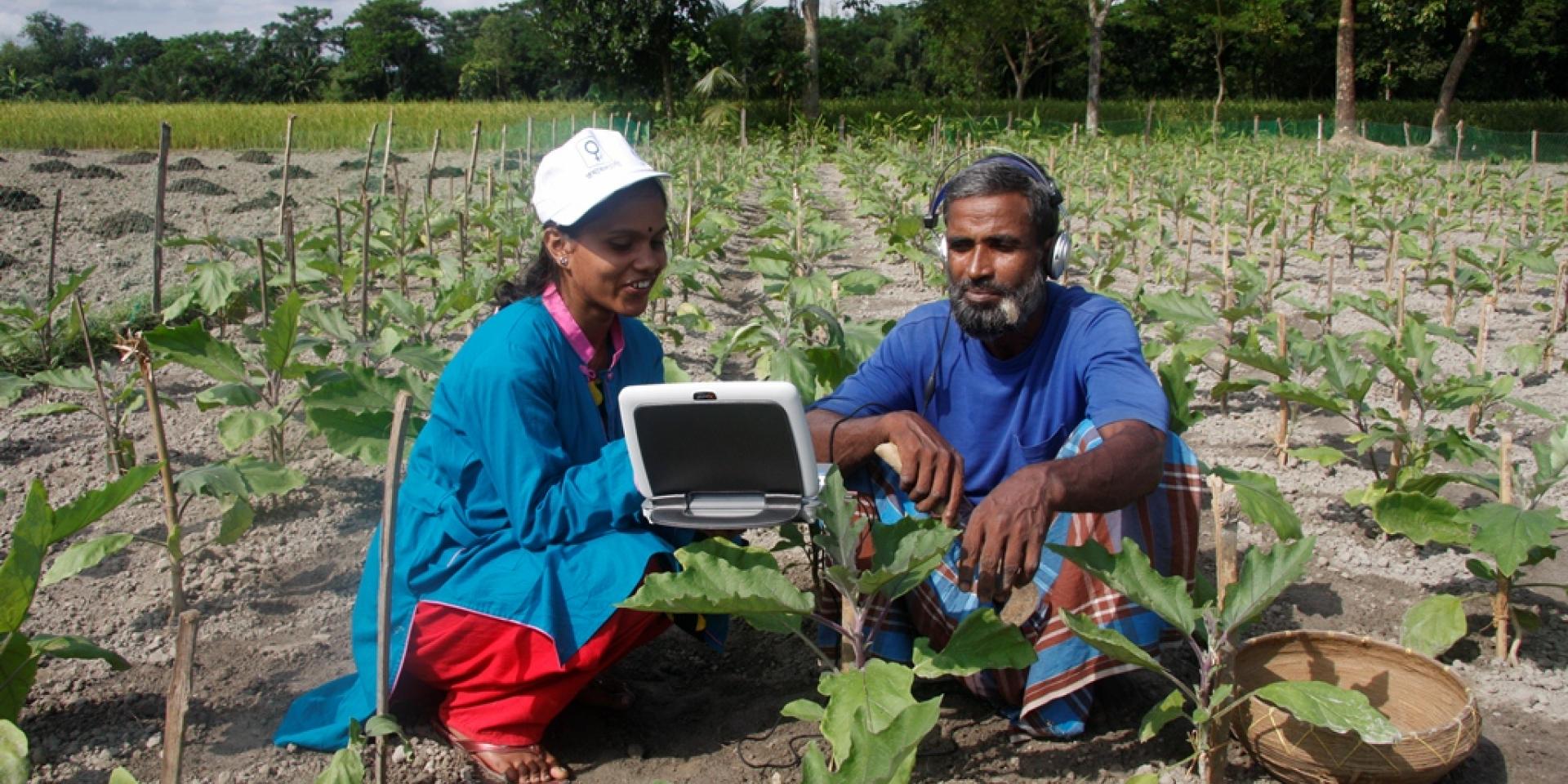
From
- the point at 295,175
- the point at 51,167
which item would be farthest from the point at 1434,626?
the point at 51,167

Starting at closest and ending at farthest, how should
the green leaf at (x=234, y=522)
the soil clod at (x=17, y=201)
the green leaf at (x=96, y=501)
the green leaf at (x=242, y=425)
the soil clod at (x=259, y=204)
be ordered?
1. the green leaf at (x=96, y=501)
2. the green leaf at (x=234, y=522)
3. the green leaf at (x=242, y=425)
4. the soil clod at (x=17, y=201)
5. the soil clod at (x=259, y=204)

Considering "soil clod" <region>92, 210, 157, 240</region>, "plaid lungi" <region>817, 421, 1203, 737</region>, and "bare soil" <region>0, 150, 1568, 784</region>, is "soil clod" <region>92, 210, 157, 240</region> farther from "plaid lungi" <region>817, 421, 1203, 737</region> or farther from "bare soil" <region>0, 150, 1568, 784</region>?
"plaid lungi" <region>817, 421, 1203, 737</region>

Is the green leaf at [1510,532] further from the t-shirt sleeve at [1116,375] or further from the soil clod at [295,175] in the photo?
the soil clod at [295,175]

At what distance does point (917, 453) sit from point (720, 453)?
0.37 meters

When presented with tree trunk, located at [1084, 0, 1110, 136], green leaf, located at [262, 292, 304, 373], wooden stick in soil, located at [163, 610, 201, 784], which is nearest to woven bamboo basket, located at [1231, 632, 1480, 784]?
wooden stick in soil, located at [163, 610, 201, 784]

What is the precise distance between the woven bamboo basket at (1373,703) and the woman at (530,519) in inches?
42.2

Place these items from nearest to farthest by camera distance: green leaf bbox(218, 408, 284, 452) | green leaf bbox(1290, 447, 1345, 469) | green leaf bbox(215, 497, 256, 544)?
green leaf bbox(215, 497, 256, 544) → green leaf bbox(218, 408, 284, 452) → green leaf bbox(1290, 447, 1345, 469)

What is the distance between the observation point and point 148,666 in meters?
2.51

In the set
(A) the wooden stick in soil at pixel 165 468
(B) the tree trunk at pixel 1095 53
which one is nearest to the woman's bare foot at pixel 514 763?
(A) the wooden stick in soil at pixel 165 468

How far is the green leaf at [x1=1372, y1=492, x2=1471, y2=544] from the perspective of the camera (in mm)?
2535

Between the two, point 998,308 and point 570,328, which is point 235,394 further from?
point 998,308

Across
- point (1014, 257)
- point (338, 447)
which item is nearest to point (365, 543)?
point (338, 447)

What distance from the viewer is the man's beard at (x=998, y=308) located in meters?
2.27

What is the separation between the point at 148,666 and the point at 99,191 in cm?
1078
